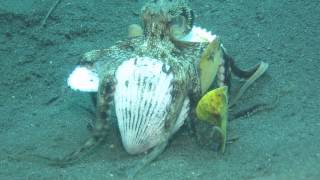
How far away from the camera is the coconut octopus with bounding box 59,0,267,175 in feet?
8.98

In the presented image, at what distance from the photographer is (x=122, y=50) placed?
3.09 metres

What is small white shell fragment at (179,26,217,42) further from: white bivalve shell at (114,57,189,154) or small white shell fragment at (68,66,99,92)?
small white shell fragment at (68,66,99,92)

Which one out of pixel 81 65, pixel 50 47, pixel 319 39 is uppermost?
pixel 319 39

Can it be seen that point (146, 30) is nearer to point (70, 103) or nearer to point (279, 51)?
point (70, 103)

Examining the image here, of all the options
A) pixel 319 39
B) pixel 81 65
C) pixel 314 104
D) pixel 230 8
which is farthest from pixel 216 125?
pixel 230 8

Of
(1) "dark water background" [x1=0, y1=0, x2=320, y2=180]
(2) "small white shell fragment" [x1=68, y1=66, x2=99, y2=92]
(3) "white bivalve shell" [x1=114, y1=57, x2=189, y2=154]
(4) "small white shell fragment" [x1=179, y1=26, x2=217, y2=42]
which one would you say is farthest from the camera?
(4) "small white shell fragment" [x1=179, y1=26, x2=217, y2=42]

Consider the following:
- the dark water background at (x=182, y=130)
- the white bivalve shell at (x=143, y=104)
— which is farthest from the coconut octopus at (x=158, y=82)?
the dark water background at (x=182, y=130)

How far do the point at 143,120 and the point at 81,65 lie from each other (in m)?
0.68

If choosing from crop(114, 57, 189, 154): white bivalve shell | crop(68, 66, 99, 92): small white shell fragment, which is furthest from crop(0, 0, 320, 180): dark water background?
crop(68, 66, 99, 92): small white shell fragment

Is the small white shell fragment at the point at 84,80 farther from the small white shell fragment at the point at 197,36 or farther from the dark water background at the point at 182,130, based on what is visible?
the small white shell fragment at the point at 197,36

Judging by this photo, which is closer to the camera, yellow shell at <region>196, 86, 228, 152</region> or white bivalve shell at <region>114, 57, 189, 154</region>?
yellow shell at <region>196, 86, 228, 152</region>

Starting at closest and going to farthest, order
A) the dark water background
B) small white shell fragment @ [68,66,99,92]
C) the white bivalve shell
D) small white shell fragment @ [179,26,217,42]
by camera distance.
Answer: the dark water background < the white bivalve shell < small white shell fragment @ [68,66,99,92] < small white shell fragment @ [179,26,217,42]

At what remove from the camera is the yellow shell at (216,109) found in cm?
263

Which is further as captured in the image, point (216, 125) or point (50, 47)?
point (50, 47)
